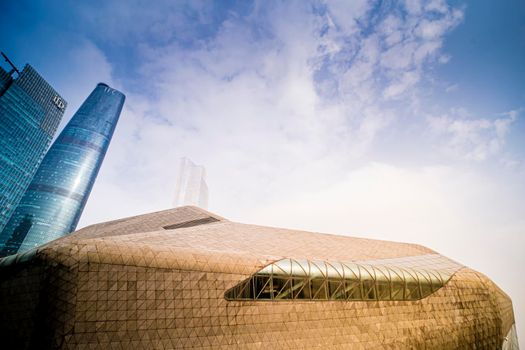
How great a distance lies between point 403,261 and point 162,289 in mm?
29657

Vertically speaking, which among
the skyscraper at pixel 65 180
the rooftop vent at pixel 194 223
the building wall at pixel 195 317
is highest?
the skyscraper at pixel 65 180

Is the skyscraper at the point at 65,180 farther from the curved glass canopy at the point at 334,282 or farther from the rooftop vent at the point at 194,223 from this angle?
the curved glass canopy at the point at 334,282

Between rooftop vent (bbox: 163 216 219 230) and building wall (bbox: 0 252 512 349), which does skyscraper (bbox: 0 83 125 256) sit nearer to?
rooftop vent (bbox: 163 216 219 230)

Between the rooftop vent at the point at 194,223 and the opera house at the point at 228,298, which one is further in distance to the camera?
the rooftop vent at the point at 194,223

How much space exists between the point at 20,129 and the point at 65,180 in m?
45.9

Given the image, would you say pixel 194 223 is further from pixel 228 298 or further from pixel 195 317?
pixel 195 317

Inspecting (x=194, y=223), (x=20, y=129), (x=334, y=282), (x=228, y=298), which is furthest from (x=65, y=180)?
(x=334, y=282)

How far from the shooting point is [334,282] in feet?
72.9

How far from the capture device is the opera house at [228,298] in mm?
15102

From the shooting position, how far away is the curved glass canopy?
1991 centimetres

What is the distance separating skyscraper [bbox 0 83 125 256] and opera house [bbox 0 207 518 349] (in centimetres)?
16433

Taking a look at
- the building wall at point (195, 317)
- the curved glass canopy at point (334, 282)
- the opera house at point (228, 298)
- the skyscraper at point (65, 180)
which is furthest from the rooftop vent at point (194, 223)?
the skyscraper at point (65, 180)

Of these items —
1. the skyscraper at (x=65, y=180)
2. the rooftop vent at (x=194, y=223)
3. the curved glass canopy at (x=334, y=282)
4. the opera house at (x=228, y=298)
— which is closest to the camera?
the opera house at (x=228, y=298)

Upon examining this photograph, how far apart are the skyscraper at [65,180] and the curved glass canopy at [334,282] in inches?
7089
